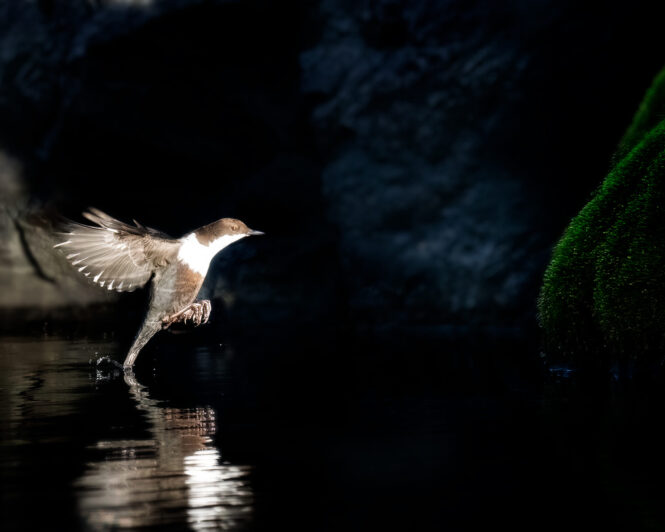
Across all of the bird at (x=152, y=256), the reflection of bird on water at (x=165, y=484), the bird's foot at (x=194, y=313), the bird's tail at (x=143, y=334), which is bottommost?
the reflection of bird on water at (x=165, y=484)

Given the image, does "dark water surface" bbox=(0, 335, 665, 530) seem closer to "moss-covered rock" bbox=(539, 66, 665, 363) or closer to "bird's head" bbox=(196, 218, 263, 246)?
"moss-covered rock" bbox=(539, 66, 665, 363)

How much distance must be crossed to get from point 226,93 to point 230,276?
9.52 feet

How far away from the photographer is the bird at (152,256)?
821cm

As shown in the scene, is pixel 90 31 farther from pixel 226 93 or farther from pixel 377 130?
pixel 377 130

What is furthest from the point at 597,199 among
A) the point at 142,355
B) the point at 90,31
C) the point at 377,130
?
the point at 90,31

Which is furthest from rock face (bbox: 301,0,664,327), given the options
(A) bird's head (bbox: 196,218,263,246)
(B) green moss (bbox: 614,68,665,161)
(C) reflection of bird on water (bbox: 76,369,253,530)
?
(C) reflection of bird on water (bbox: 76,369,253,530)

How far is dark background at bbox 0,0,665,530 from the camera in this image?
43.2 feet

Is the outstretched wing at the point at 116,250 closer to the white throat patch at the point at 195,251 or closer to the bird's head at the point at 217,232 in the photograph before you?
the white throat patch at the point at 195,251

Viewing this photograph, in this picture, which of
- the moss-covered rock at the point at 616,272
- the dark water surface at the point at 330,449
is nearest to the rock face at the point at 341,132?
the moss-covered rock at the point at 616,272

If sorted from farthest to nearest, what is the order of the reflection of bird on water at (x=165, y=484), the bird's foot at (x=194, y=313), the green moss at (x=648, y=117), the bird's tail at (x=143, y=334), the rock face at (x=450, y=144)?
the rock face at (x=450, y=144) → the green moss at (x=648, y=117) → the bird's tail at (x=143, y=334) → the bird's foot at (x=194, y=313) → the reflection of bird on water at (x=165, y=484)

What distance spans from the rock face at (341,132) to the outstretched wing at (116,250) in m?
6.62

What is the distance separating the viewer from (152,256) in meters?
8.52

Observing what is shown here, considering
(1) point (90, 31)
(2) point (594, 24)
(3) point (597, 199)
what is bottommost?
(3) point (597, 199)

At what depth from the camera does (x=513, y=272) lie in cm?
1459
